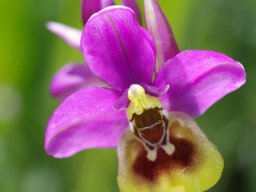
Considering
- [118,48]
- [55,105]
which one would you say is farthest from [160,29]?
[55,105]

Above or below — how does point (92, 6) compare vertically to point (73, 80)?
above

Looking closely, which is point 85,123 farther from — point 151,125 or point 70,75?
point 70,75

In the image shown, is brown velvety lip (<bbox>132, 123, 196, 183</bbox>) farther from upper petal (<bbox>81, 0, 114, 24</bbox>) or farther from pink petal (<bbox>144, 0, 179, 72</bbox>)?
upper petal (<bbox>81, 0, 114, 24</bbox>)

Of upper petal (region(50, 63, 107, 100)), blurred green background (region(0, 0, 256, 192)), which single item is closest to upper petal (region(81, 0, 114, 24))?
upper petal (region(50, 63, 107, 100))

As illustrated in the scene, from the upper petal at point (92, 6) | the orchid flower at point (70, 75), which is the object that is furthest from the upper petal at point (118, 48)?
the orchid flower at point (70, 75)

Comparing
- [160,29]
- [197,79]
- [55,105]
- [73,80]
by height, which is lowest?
[55,105]
